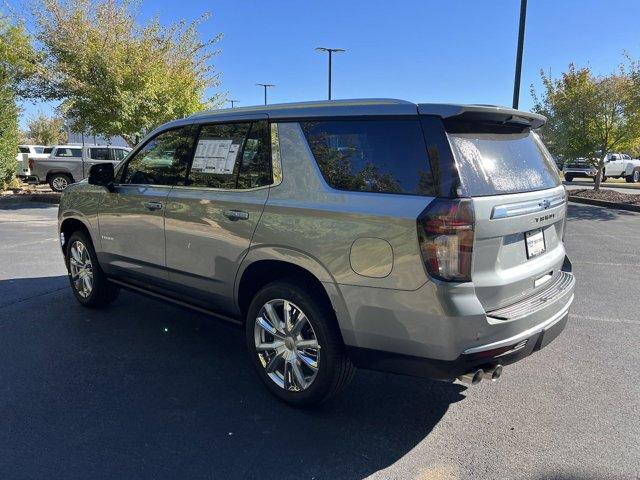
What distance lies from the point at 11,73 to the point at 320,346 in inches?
614

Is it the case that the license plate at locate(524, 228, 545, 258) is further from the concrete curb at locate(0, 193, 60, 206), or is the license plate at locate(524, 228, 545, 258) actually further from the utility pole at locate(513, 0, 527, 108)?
the concrete curb at locate(0, 193, 60, 206)

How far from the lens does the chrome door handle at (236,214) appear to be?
337 centimetres

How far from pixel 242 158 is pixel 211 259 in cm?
76

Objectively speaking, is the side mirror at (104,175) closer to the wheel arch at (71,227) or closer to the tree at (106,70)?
the wheel arch at (71,227)

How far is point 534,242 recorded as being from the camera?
9.96ft

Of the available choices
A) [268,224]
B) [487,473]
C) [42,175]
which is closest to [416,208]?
[268,224]

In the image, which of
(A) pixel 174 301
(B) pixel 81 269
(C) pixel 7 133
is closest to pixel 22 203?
(C) pixel 7 133

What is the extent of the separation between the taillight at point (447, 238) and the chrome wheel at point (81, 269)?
3.70 meters

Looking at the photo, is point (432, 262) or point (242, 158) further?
point (242, 158)

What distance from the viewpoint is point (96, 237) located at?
4.80 metres

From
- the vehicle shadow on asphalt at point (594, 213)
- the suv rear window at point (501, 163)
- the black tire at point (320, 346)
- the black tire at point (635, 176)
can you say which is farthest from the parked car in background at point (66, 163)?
the black tire at point (635, 176)

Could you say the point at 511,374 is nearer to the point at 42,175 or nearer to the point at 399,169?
the point at 399,169

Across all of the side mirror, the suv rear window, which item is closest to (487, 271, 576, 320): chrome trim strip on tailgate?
the suv rear window

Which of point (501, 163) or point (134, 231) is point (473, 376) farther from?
point (134, 231)
